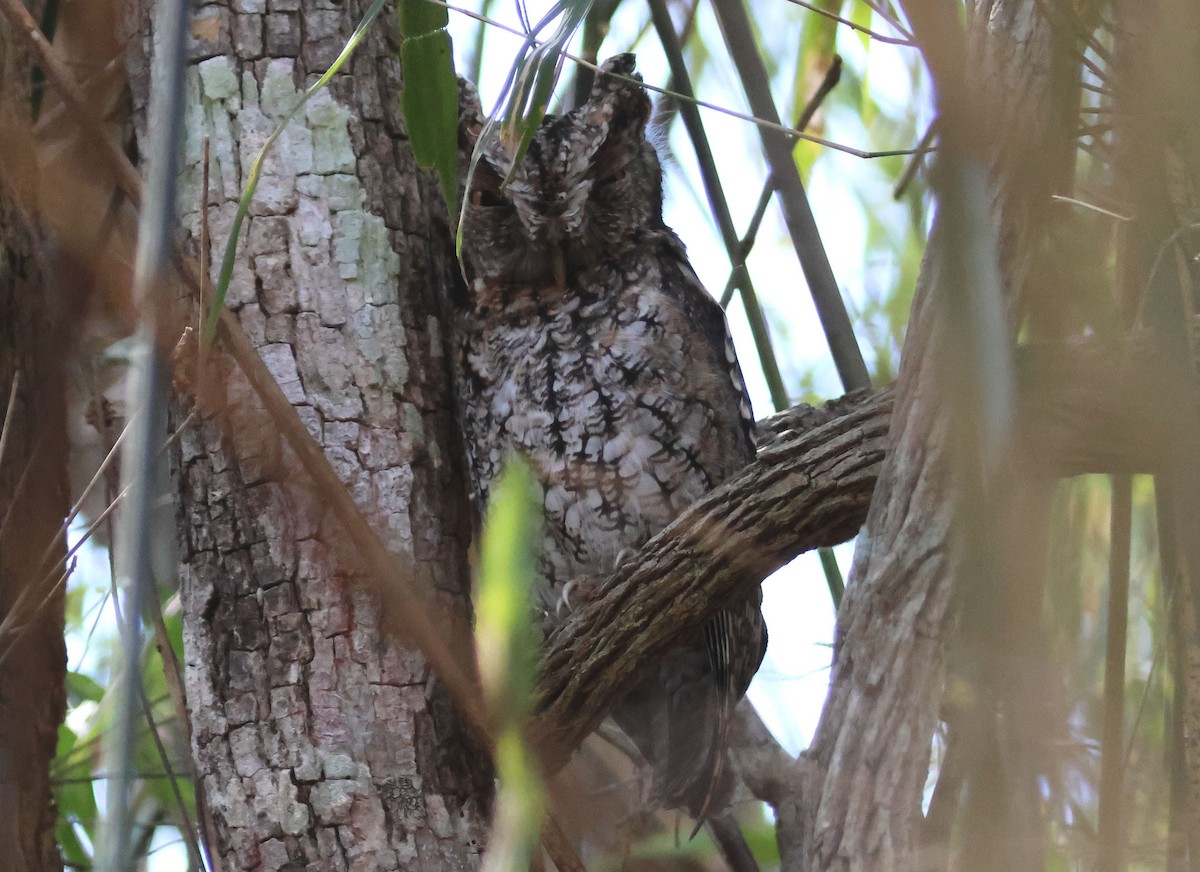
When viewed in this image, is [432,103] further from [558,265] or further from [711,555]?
[558,265]

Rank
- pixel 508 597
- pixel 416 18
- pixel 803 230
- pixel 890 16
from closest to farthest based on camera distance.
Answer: pixel 508 597, pixel 416 18, pixel 890 16, pixel 803 230

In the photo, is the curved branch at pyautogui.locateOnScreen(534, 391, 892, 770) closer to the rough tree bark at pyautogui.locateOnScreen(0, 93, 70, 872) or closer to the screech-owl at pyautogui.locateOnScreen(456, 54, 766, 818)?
the screech-owl at pyautogui.locateOnScreen(456, 54, 766, 818)

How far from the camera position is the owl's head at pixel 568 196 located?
198 cm

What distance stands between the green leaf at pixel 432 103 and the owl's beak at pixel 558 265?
0.90 m

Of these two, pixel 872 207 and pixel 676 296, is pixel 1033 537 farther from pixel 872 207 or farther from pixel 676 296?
pixel 676 296

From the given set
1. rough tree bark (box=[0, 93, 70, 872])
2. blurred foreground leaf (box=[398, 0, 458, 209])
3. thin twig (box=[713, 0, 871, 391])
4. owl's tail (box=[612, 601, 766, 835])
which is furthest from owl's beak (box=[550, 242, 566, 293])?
blurred foreground leaf (box=[398, 0, 458, 209])

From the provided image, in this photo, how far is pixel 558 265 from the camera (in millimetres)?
2037

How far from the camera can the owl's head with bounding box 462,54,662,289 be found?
78.0 inches

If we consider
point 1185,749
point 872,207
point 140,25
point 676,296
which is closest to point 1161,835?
point 1185,749

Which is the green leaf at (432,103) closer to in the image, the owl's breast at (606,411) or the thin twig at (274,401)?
the thin twig at (274,401)

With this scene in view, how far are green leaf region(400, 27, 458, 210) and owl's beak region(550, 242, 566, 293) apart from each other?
2.97 ft

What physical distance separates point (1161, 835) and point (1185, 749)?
67mm

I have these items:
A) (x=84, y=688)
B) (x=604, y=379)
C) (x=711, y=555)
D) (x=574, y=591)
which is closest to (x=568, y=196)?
(x=604, y=379)

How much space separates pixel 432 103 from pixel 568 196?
0.89 meters
